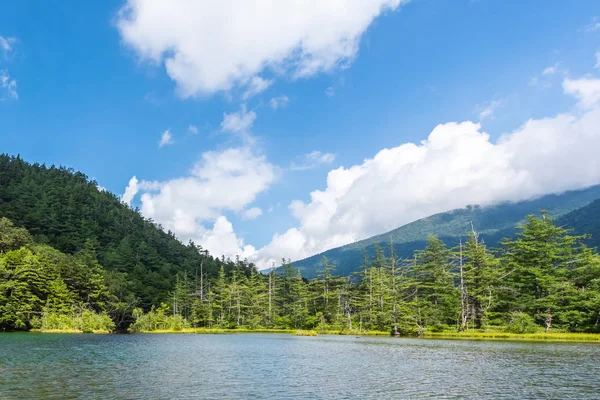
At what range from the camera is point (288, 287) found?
125312 mm

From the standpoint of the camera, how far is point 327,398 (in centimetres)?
1850

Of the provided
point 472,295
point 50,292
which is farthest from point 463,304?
point 50,292

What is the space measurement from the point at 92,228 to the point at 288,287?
76301 mm

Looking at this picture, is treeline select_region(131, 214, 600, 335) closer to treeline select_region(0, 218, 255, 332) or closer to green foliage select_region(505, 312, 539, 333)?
green foliage select_region(505, 312, 539, 333)

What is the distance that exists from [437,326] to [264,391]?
5416 cm

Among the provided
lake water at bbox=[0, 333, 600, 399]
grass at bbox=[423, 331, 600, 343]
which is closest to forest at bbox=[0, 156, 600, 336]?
grass at bbox=[423, 331, 600, 343]

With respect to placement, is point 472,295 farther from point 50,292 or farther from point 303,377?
point 50,292

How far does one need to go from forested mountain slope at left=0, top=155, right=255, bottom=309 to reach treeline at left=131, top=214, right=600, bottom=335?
37.9 metres

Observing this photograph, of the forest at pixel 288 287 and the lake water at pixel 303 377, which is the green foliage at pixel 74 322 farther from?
the lake water at pixel 303 377

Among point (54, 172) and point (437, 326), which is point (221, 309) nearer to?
point (437, 326)

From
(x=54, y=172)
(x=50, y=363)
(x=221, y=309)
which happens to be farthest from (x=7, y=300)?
(x=54, y=172)

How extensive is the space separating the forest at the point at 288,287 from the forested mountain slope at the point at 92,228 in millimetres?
570

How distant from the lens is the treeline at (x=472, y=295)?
180ft

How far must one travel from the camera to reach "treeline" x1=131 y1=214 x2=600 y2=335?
54812mm
